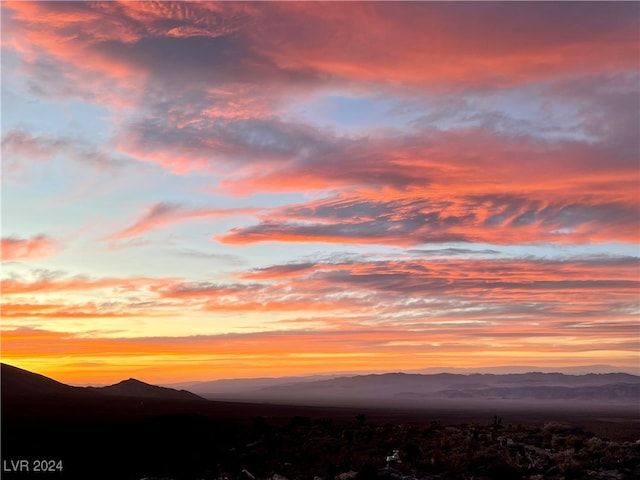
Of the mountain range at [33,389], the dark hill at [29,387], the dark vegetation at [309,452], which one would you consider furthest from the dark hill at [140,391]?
the dark vegetation at [309,452]

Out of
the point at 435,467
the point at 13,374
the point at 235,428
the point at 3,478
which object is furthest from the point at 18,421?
the point at 13,374

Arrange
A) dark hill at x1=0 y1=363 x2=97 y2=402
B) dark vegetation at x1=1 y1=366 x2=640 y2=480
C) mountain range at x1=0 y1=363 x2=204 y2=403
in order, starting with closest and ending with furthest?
dark vegetation at x1=1 y1=366 x2=640 y2=480 → mountain range at x1=0 y1=363 x2=204 y2=403 → dark hill at x1=0 y1=363 x2=97 y2=402

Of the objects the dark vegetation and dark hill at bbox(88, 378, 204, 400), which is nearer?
the dark vegetation

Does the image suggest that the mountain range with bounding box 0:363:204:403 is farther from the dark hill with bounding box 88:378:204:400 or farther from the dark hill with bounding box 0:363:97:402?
the dark hill with bounding box 88:378:204:400

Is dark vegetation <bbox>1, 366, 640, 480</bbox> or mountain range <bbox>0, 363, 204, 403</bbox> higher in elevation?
dark vegetation <bbox>1, 366, 640, 480</bbox>

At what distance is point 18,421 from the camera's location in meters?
50.6

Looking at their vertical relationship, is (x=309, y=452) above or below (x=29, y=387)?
above

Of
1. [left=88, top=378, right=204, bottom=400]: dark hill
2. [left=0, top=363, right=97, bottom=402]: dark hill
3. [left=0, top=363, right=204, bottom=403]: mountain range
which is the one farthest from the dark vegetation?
[left=88, top=378, right=204, bottom=400]: dark hill

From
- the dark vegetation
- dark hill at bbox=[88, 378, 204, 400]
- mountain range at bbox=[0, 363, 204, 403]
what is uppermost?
the dark vegetation

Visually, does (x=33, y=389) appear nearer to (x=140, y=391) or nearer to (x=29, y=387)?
(x=29, y=387)

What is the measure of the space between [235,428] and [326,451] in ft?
45.3

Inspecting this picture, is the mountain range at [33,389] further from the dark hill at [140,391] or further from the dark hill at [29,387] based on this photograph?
the dark hill at [140,391]

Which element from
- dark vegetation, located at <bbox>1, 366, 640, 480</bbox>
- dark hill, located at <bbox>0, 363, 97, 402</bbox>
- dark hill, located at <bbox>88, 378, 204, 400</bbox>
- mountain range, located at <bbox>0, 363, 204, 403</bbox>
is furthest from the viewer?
dark hill, located at <bbox>88, 378, 204, 400</bbox>

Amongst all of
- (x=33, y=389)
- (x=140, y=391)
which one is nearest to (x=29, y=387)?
(x=33, y=389)
